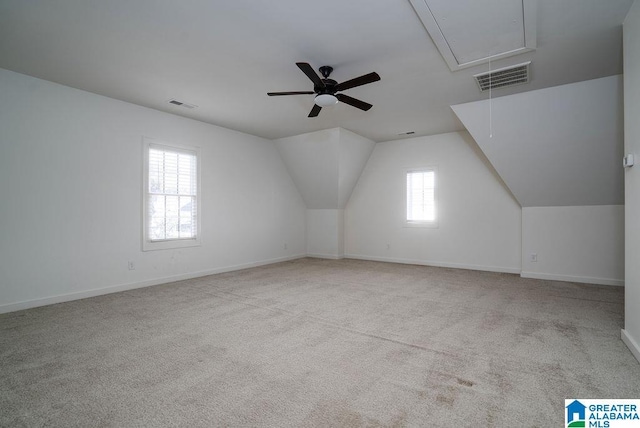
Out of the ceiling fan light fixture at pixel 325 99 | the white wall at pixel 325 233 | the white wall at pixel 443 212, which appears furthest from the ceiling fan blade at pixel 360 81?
the white wall at pixel 325 233

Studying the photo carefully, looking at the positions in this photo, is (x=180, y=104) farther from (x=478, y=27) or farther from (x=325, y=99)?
(x=478, y=27)

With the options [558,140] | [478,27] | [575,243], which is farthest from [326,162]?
[575,243]

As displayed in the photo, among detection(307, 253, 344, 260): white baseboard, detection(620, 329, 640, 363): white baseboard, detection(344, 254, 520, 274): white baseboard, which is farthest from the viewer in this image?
detection(307, 253, 344, 260): white baseboard

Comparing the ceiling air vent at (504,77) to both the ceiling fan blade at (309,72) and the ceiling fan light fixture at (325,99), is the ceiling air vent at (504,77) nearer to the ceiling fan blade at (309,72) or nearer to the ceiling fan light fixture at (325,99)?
the ceiling fan light fixture at (325,99)

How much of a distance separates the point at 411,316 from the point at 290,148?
469 cm

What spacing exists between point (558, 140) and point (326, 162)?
3.97 m

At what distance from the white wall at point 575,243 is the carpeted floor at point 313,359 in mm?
801

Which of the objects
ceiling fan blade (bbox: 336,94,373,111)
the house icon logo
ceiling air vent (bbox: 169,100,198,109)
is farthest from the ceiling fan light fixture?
the house icon logo

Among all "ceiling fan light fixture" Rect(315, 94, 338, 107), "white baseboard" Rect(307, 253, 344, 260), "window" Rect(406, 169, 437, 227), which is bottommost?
"white baseboard" Rect(307, 253, 344, 260)

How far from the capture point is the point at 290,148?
6.90m

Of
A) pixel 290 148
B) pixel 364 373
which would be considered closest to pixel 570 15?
pixel 364 373

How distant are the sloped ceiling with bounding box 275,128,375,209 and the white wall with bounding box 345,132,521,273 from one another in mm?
485

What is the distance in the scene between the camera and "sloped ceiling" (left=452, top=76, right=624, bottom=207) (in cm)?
405

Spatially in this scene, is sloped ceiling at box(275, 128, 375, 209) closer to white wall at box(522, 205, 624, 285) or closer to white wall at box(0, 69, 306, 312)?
white wall at box(0, 69, 306, 312)
